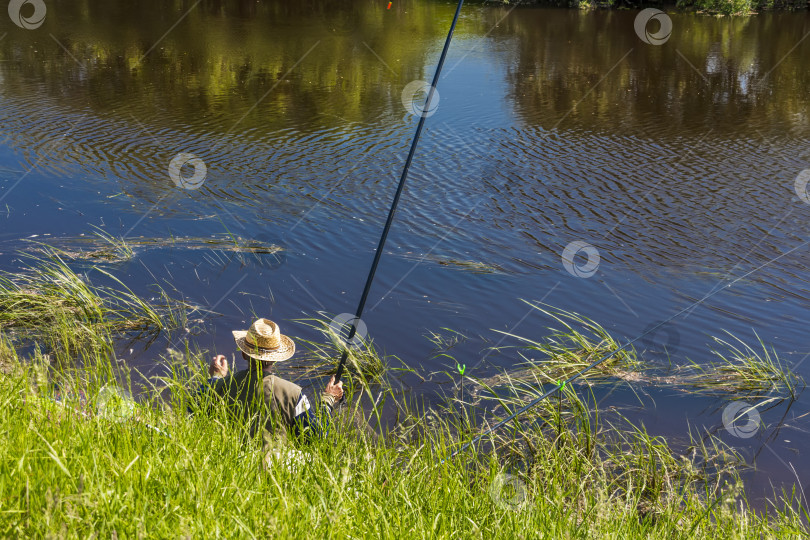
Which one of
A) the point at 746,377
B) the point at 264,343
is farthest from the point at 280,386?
the point at 746,377

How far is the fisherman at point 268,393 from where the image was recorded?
327 centimetres

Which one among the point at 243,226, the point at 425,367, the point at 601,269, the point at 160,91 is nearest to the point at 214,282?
the point at 243,226

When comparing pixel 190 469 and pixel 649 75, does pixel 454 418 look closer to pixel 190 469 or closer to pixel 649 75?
pixel 190 469

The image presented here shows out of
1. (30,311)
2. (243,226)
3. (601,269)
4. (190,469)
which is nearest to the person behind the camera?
(190,469)

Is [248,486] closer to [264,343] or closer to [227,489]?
[227,489]

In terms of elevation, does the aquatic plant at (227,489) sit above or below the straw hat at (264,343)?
above

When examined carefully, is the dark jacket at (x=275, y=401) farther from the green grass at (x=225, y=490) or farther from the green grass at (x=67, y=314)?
the green grass at (x=67, y=314)

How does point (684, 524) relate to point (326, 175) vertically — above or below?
above

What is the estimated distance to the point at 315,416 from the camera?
3471mm

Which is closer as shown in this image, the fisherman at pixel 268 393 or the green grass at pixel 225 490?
the green grass at pixel 225 490

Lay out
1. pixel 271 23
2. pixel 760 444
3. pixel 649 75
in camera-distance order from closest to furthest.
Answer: pixel 760 444 < pixel 649 75 < pixel 271 23

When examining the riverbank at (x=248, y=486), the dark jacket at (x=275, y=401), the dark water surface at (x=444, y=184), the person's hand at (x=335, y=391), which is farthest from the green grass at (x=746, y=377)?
the dark jacket at (x=275, y=401)

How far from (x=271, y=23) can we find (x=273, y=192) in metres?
13.3

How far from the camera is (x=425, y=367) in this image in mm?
5348
